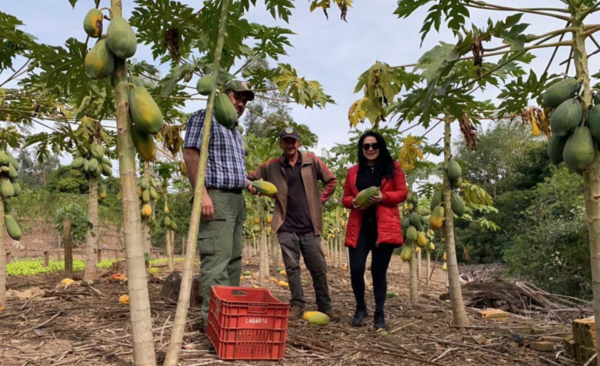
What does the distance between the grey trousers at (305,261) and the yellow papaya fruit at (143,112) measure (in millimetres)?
2287

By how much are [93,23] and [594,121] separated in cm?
234

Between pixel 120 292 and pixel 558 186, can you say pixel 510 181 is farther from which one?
pixel 120 292

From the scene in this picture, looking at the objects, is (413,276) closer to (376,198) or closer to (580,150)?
(376,198)

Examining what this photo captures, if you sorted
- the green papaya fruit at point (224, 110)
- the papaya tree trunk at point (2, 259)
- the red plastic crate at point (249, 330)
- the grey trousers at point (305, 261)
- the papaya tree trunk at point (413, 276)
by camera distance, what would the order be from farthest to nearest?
the papaya tree trunk at point (413, 276) → the papaya tree trunk at point (2, 259) → the grey trousers at point (305, 261) → the red plastic crate at point (249, 330) → the green papaya fruit at point (224, 110)

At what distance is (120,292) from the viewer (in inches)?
209

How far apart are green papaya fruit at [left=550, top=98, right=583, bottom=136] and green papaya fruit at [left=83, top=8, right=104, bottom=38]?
2177 mm

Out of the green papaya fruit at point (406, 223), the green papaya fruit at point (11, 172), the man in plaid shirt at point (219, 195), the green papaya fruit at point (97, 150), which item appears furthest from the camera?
the green papaya fruit at point (97, 150)

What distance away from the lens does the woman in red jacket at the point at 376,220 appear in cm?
366

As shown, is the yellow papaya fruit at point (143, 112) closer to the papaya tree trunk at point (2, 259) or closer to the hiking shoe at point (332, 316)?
the hiking shoe at point (332, 316)

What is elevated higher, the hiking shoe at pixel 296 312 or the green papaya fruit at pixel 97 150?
the green papaya fruit at pixel 97 150

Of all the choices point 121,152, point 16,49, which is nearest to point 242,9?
point 121,152

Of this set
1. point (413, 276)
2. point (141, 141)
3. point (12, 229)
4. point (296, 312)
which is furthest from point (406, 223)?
point (12, 229)

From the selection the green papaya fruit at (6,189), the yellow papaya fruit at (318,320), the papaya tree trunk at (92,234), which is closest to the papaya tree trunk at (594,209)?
the yellow papaya fruit at (318,320)

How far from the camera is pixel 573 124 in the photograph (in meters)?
2.11
